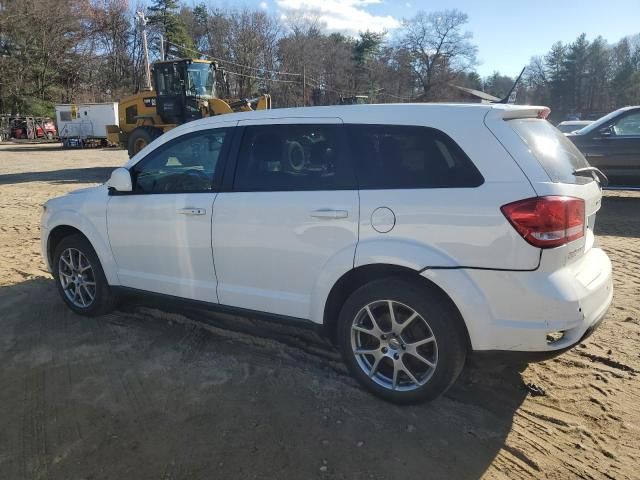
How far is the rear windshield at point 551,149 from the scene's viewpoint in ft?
9.02

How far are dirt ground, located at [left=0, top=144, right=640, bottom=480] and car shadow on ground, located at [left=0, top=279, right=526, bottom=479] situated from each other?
0.01 meters

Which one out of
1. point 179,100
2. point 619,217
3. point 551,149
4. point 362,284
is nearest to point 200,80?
point 179,100

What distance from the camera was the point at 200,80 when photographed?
17.7 meters

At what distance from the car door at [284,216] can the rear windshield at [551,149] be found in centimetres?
104

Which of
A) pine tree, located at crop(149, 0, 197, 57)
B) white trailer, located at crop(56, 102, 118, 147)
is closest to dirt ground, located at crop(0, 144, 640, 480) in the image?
white trailer, located at crop(56, 102, 118, 147)

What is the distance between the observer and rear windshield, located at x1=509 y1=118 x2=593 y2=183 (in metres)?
2.75

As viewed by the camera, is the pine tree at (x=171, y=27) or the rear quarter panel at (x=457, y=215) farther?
the pine tree at (x=171, y=27)

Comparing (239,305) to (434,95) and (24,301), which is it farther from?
(434,95)

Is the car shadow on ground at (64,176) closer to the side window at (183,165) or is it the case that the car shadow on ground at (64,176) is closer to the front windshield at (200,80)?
the front windshield at (200,80)

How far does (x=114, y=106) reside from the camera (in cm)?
3350

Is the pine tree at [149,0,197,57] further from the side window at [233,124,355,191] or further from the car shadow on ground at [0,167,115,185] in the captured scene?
the side window at [233,124,355,191]

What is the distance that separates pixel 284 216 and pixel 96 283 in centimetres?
218

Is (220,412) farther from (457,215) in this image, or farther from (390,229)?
(457,215)

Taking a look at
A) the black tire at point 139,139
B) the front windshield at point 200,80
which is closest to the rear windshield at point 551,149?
the black tire at point 139,139
